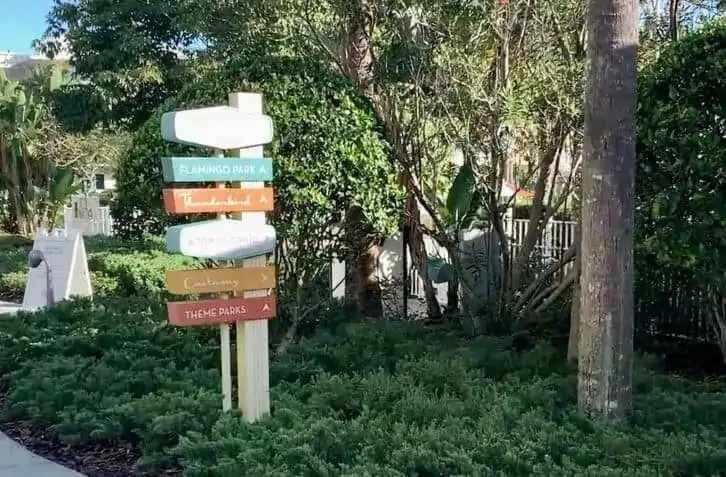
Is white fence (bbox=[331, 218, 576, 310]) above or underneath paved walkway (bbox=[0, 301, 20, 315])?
above

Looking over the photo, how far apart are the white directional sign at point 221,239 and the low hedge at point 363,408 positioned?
1.07 meters

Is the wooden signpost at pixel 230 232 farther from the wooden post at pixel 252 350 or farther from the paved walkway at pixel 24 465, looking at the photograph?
the paved walkway at pixel 24 465

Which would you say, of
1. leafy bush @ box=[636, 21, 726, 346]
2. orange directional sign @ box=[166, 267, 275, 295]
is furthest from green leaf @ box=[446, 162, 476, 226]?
orange directional sign @ box=[166, 267, 275, 295]

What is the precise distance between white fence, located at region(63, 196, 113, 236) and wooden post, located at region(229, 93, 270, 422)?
2033 cm

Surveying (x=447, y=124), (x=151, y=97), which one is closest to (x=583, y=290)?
(x=447, y=124)

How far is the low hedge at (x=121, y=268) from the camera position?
12906 mm

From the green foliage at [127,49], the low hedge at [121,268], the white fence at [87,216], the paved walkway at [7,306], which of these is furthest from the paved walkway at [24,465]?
the white fence at [87,216]

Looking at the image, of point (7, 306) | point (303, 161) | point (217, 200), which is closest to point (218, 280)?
point (217, 200)

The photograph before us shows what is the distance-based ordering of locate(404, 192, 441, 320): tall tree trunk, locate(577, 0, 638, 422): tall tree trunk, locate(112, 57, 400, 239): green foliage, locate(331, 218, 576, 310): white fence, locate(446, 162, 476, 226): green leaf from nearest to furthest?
locate(577, 0, 638, 422): tall tree trunk → locate(112, 57, 400, 239): green foliage → locate(446, 162, 476, 226): green leaf → locate(404, 192, 441, 320): tall tree trunk → locate(331, 218, 576, 310): white fence

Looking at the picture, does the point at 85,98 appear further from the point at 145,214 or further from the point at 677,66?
the point at 677,66

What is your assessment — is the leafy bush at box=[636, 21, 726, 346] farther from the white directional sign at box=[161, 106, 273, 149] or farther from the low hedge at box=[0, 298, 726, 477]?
the white directional sign at box=[161, 106, 273, 149]

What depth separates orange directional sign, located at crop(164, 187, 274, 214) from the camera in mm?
5316

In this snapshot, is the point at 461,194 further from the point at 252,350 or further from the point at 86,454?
the point at 86,454

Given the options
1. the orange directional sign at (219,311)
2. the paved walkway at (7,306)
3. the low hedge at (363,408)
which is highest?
the orange directional sign at (219,311)
